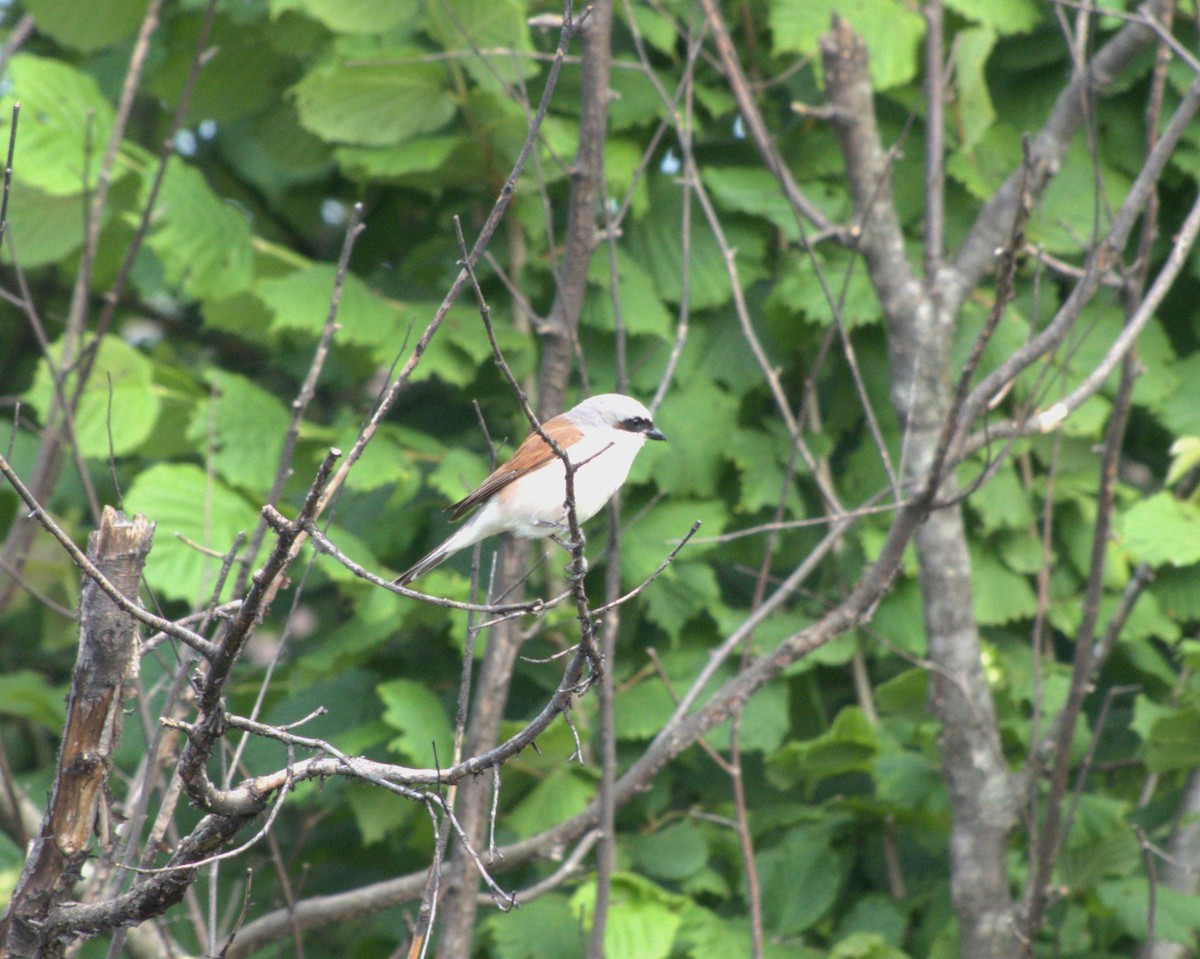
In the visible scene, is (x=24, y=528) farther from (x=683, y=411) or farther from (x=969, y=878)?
(x=969, y=878)

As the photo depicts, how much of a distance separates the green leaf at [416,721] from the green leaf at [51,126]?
2313 millimetres

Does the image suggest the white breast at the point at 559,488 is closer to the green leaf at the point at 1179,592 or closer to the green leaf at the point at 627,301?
the green leaf at the point at 627,301

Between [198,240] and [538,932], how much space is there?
2914mm

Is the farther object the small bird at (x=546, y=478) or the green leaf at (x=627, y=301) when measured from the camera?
the green leaf at (x=627, y=301)

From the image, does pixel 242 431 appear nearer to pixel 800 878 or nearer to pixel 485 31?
pixel 485 31

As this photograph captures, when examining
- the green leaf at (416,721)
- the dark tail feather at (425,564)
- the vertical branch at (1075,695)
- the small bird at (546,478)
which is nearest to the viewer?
the dark tail feather at (425,564)

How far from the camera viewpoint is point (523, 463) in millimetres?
3926

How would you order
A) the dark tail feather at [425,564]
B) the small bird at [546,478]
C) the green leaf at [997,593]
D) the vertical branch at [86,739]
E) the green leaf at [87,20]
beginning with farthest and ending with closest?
the green leaf at [87,20] → the green leaf at [997,593] → the small bird at [546,478] → the dark tail feather at [425,564] → the vertical branch at [86,739]

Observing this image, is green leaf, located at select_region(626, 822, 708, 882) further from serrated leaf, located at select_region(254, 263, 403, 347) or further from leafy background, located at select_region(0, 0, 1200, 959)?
serrated leaf, located at select_region(254, 263, 403, 347)

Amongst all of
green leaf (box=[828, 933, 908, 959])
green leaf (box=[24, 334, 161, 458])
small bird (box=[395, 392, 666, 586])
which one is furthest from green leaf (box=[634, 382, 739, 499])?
green leaf (box=[24, 334, 161, 458])

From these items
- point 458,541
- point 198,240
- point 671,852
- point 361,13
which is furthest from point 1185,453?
point 198,240

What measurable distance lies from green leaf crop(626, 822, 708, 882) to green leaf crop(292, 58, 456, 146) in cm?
276

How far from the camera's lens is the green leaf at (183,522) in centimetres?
423

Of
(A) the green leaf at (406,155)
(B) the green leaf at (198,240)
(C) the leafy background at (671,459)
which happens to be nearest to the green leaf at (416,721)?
(C) the leafy background at (671,459)
